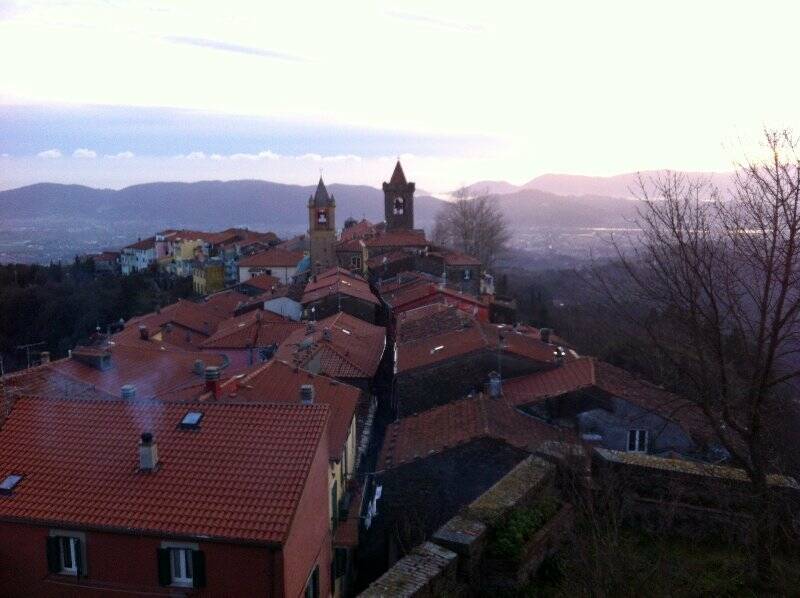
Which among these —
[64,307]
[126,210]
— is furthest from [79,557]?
[126,210]

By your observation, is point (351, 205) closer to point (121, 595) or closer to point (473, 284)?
point (473, 284)

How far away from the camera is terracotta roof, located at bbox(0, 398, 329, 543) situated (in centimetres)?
989

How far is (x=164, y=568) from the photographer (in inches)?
387

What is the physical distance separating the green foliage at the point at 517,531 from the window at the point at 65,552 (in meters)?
5.99

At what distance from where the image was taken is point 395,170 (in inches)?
2370

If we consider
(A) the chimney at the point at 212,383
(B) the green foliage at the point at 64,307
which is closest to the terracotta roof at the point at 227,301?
(B) the green foliage at the point at 64,307

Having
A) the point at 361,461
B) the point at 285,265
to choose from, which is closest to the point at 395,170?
the point at 285,265

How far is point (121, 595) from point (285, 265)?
4980cm

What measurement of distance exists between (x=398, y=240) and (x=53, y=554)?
41019mm

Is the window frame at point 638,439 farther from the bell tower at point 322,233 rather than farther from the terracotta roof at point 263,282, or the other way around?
the terracotta roof at point 263,282

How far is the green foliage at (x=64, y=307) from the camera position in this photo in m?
55.3

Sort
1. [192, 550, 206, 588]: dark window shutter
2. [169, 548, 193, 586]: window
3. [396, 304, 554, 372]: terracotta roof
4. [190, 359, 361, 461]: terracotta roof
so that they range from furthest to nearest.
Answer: [396, 304, 554, 372]: terracotta roof < [190, 359, 361, 461]: terracotta roof < [169, 548, 193, 586]: window < [192, 550, 206, 588]: dark window shutter

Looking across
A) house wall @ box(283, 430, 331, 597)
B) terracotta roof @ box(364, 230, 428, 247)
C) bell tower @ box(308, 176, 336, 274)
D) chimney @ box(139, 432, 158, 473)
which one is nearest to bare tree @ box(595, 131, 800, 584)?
house wall @ box(283, 430, 331, 597)

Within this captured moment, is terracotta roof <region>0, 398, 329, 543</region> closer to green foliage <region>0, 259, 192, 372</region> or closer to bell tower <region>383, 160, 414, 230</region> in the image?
green foliage <region>0, 259, 192, 372</region>
